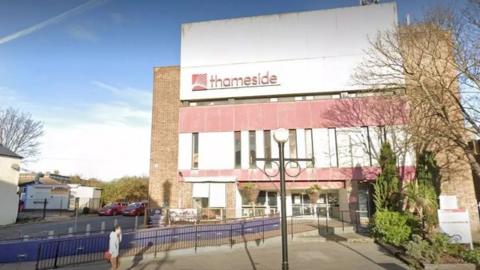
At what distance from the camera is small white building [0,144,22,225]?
26719 millimetres

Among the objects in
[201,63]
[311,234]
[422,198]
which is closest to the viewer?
[422,198]

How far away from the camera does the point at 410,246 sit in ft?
36.6

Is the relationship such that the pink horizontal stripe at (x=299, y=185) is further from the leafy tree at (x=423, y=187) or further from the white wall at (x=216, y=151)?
the leafy tree at (x=423, y=187)

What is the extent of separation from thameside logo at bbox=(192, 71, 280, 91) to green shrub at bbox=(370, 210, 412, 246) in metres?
14.1

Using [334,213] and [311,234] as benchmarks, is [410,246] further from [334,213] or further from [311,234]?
[334,213]

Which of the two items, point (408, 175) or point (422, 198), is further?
point (408, 175)

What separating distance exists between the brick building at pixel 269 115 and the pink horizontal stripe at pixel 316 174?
0.24ft

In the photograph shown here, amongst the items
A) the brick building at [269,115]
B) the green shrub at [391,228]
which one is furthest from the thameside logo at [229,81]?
the green shrub at [391,228]

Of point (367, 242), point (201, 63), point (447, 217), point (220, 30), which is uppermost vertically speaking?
point (220, 30)

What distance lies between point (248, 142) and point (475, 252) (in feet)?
56.8

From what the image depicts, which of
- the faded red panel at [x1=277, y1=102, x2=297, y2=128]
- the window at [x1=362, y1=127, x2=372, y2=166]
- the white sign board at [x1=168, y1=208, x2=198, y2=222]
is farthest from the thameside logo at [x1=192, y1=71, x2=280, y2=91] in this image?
the white sign board at [x1=168, y1=208, x2=198, y2=222]

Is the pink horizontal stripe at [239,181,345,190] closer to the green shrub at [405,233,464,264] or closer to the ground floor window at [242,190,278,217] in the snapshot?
the ground floor window at [242,190,278,217]

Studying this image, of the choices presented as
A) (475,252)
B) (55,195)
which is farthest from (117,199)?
(475,252)

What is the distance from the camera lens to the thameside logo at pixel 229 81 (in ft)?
89.0
